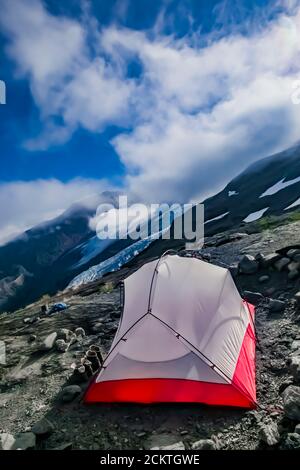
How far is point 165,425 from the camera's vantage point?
6.71m

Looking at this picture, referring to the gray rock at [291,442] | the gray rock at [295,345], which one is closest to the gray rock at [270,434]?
the gray rock at [291,442]

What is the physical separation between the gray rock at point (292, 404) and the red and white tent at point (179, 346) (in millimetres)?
841

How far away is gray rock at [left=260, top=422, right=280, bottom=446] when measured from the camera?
5555 mm

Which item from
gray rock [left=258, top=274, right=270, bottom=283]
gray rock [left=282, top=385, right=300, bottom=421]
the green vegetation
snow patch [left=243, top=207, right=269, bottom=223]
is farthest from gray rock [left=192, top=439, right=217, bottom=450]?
snow patch [left=243, top=207, right=269, bottom=223]

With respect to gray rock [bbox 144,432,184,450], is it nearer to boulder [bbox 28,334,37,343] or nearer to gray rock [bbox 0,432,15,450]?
gray rock [bbox 0,432,15,450]

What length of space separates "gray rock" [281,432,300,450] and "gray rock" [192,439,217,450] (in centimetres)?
121

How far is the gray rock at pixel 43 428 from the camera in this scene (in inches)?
264

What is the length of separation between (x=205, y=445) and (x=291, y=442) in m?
1.49

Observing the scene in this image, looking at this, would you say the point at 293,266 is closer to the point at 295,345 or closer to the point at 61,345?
the point at 295,345

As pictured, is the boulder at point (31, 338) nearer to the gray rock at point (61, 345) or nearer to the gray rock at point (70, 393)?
the gray rock at point (61, 345)

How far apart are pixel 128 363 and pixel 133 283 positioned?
8.51 feet

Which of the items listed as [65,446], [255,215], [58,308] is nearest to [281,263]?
[65,446]
